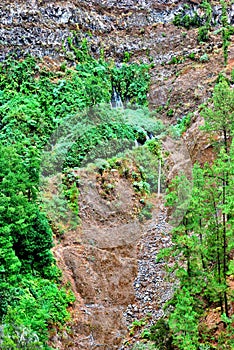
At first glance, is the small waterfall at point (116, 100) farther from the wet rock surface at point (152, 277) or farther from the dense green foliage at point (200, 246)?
the dense green foliage at point (200, 246)

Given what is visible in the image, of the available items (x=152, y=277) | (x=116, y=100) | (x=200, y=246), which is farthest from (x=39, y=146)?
(x=200, y=246)

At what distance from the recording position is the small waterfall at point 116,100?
124 feet

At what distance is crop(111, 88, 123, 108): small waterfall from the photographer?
3791 centimetres

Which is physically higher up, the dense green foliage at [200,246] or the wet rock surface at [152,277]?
the dense green foliage at [200,246]

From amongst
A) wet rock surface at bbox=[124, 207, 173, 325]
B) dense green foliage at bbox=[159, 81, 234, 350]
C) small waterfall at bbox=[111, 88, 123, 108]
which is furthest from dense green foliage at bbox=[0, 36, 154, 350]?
dense green foliage at bbox=[159, 81, 234, 350]

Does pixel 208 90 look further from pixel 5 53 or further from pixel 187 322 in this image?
pixel 187 322

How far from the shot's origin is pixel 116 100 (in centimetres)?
3853

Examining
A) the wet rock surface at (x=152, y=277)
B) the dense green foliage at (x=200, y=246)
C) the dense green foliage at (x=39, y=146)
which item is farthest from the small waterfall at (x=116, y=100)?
the dense green foliage at (x=200, y=246)

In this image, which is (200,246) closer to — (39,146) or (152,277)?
(152,277)

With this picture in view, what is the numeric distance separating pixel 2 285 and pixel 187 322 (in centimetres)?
677

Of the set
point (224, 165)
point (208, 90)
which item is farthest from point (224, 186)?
point (208, 90)

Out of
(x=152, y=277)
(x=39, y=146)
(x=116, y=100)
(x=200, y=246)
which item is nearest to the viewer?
(x=200, y=246)

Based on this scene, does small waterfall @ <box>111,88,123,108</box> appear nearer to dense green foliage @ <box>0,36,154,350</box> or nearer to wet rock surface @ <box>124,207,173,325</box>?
dense green foliage @ <box>0,36,154,350</box>

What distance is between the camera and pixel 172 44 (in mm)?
42781
